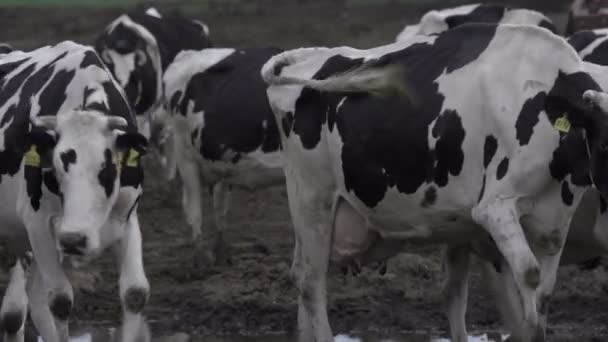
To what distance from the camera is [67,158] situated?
1027 cm

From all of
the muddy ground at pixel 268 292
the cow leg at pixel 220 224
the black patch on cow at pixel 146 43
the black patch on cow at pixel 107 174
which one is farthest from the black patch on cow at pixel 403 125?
the black patch on cow at pixel 146 43

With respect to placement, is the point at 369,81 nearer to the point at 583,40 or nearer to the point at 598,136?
the point at 598,136

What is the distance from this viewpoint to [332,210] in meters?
11.4

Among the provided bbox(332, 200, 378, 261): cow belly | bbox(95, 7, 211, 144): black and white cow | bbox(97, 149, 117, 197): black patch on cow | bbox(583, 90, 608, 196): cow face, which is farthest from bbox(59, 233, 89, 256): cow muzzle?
bbox(95, 7, 211, 144): black and white cow

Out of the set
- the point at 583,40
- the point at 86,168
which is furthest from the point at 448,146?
the point at 583,40

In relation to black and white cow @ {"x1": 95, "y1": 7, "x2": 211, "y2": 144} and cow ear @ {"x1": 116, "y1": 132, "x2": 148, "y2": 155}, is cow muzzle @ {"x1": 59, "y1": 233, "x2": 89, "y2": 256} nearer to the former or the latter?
cow ear @ {"x1": 116, "y1": 132, "x2": 148, "y2": 155}

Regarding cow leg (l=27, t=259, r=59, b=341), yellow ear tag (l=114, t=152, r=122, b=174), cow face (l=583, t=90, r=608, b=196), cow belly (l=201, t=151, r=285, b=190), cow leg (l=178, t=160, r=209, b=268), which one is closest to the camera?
cow face (l=583, t=90, r=608, b=196)

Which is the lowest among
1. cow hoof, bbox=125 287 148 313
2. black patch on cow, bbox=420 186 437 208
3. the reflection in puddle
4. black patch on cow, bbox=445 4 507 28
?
the reflection in puddle

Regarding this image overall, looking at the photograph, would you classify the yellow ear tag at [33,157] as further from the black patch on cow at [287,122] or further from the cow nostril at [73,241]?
the black patch on cow at [287,122]

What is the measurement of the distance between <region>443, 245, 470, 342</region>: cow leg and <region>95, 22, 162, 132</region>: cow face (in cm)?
778

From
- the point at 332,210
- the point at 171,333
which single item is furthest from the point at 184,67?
the point at 332,210

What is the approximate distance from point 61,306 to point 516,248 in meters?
2.72

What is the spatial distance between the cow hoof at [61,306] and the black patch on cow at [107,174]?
80cm

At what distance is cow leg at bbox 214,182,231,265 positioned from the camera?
50.5ft
